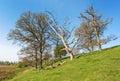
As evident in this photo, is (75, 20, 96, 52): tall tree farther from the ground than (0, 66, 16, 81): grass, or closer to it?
farther from the ground

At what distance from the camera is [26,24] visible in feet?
155

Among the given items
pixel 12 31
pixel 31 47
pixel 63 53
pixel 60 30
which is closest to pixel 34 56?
pixel 31 47

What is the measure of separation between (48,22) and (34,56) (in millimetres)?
8979

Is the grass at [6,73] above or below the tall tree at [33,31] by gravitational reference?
below

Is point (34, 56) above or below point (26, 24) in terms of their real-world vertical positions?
below

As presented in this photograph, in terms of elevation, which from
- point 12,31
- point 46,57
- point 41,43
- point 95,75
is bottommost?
point 95,75

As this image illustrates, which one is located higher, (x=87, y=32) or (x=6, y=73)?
(x=87, y=32)

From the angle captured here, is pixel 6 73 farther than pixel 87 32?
No

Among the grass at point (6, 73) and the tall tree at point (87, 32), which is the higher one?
the tall tree at point (87, 32)

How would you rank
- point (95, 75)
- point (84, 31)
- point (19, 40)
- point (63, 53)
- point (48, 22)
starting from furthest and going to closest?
point (63, 53)
point (84, 31)
point (19, 40)
point (48, 22)
point (95, 75)

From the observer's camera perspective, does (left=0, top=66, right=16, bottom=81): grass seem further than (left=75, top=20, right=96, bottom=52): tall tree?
No

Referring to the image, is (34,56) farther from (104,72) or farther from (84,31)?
(104,72)

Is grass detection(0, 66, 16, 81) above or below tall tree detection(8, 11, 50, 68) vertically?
below

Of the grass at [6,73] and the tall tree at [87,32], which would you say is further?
the tall tree at [87,32]
